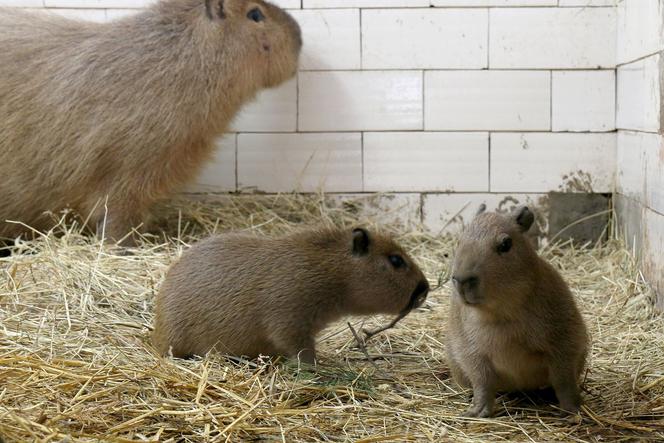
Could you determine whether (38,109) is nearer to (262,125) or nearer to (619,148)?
(262,125)

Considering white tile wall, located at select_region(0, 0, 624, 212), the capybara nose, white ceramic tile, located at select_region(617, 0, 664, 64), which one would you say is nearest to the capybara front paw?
the capybara nose

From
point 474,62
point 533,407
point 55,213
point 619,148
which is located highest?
point 474,62

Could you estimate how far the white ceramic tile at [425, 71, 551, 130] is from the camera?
21.3 ft

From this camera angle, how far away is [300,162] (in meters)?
6.73

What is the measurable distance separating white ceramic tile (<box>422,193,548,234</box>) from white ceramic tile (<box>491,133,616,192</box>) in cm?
6

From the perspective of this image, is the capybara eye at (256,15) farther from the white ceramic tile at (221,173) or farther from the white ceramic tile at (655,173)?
the white ceramic tile at (655,173)

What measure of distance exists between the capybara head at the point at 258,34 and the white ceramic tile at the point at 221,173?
2.02ft

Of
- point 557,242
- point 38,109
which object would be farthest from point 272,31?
point 557,242

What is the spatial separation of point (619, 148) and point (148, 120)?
3023 millimetres

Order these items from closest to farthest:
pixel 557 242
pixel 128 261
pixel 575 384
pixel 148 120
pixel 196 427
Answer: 1. pixel 196 427
2. pixel 575 384
3. pixel 128 261
4. pixel 148 120
5. pixel 557 242

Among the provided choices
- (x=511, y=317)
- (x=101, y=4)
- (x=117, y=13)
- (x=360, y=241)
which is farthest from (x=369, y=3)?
(x=511, y=317)

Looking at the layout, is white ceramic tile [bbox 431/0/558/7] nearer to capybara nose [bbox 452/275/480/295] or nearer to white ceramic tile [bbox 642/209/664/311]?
white ceramic tile [bbox 642/209/664/311]

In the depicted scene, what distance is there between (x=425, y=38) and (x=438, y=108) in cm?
48

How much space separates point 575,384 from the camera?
346cm
